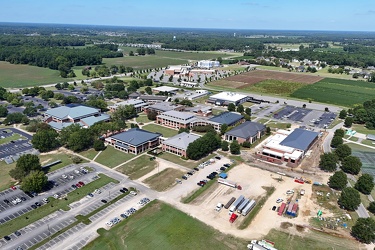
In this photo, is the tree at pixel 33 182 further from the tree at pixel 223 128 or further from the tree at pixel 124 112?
the tree at pixel 223 128

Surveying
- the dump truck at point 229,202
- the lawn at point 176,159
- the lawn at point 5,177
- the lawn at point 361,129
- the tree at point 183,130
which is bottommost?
the lawn at point 5,177

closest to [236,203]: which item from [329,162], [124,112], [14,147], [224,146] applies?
[224,146]

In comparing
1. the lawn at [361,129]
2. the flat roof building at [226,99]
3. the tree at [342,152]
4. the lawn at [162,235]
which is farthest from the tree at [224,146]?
the lawn at [361,129]

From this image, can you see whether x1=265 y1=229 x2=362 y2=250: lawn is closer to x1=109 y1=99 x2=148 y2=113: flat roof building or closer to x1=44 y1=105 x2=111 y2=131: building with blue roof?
x1=44 y1=105 x2=111 y2=131: building with blue roof

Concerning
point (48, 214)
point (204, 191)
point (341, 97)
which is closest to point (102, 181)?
point (48, 214)

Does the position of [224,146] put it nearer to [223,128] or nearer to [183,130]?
[223,128]

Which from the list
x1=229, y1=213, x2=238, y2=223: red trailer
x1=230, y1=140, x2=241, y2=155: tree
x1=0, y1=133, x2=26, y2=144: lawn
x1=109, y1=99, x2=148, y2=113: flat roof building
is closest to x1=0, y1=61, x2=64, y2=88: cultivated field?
x1=109, y1=99, x2=148, y2=113: flat roof building

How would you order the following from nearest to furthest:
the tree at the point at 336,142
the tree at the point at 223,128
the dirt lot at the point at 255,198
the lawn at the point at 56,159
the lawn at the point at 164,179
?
the dirt lot at the point at 255,198, the lawn at the point at 164,179, the lawn at the point at 56,159, the tree at the point at 336,142, the tree at the point at 223,128
